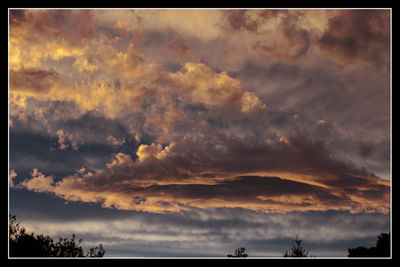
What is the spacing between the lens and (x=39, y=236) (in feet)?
155
